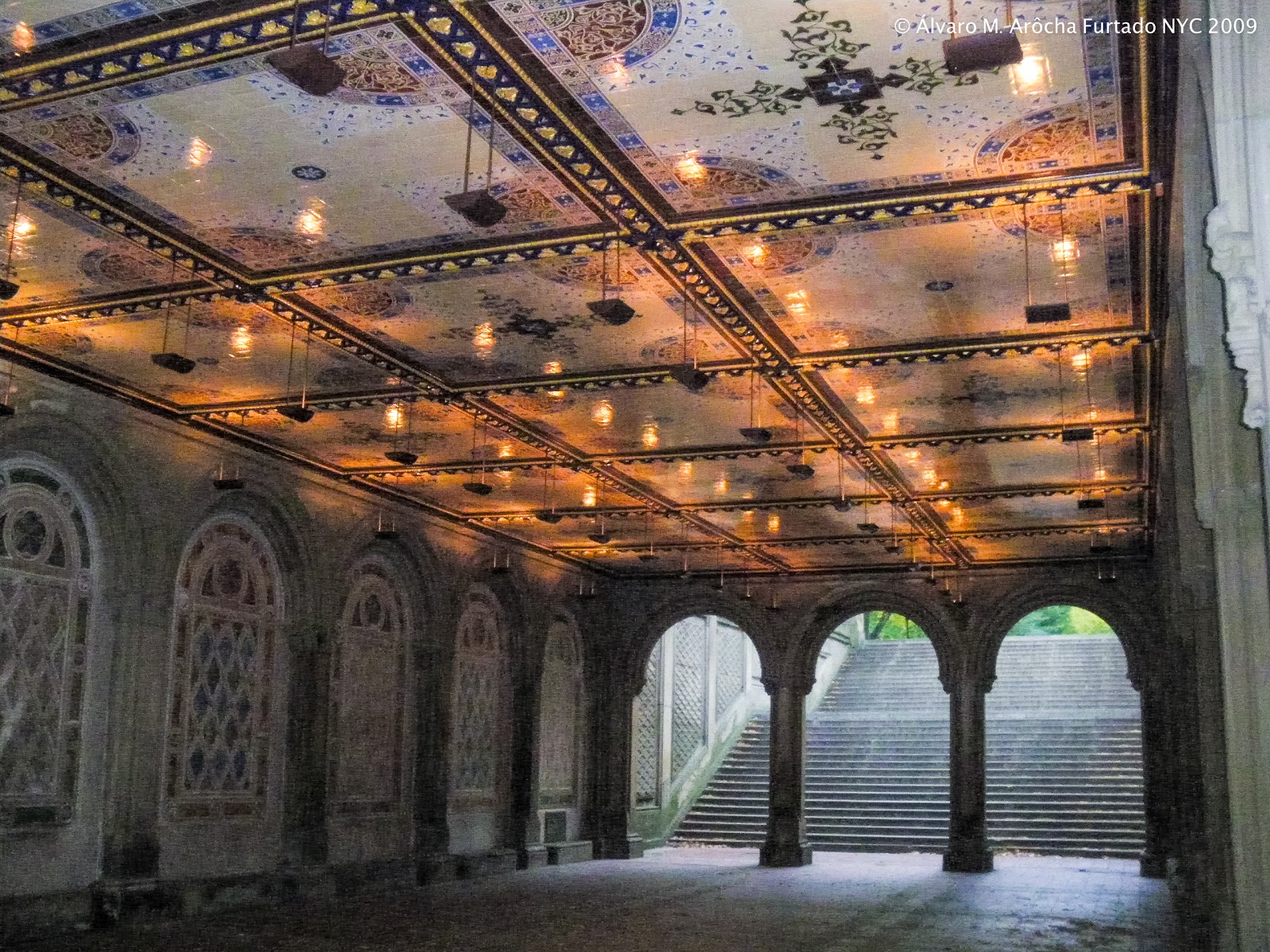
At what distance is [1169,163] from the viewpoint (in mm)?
7613

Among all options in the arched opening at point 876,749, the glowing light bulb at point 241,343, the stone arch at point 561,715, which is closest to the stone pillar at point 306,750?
the glowing light bulb at point 241,343

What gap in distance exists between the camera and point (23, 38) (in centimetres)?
683

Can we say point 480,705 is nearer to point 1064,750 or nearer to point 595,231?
point 1064,750

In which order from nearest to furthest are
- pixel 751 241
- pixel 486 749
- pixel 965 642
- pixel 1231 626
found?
1. pixel 1231 626
2. pixel 751 241
3. pixel 486 749
4. pixel 965 642

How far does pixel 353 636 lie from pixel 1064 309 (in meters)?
11.5

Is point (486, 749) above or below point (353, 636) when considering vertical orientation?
below

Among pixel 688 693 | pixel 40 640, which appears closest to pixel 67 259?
pixel 40 640

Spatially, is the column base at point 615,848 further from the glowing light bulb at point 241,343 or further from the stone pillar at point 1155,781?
the glowing light bulb at point 241,343

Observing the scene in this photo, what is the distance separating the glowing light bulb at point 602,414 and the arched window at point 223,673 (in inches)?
179

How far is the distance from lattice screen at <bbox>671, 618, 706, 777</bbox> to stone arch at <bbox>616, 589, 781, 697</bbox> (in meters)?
2.74

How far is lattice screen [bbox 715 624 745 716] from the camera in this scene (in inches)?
1150

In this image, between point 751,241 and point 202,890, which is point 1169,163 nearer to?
point 751,241

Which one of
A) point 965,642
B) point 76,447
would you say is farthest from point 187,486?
point 965,642

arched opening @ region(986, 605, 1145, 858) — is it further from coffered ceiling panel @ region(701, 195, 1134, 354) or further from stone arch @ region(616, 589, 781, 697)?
coffered ceiling panel @ region(701, 195, 1134, 354)
